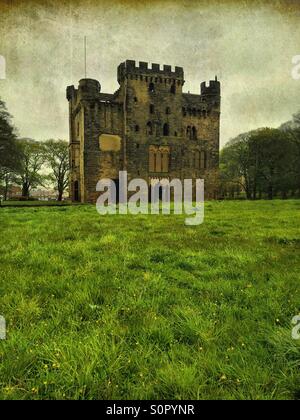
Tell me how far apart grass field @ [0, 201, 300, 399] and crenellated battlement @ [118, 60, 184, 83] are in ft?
116

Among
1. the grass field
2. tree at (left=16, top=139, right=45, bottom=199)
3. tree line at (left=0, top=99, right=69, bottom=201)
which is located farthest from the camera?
tree at (left=16, top=139, right=45, bottom=199)

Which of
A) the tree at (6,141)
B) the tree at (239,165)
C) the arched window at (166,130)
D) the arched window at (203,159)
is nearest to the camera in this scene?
the tree at (6,141)

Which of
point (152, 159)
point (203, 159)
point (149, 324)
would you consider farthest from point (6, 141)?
point (149, 324)

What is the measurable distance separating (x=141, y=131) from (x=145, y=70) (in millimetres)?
7899

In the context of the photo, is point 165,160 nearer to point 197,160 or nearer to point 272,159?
point 197,160

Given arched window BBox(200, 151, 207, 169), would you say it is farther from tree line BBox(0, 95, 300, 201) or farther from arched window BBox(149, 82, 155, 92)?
arched window BBox(149, 82, 155, 92)

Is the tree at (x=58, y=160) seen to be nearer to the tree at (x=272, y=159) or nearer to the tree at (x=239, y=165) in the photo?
the tree at (x=239, y=165)

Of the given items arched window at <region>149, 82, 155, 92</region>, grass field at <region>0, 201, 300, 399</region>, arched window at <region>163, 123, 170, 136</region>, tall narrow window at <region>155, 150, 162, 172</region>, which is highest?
arched window at <region>149, 82, 155, 92</region>

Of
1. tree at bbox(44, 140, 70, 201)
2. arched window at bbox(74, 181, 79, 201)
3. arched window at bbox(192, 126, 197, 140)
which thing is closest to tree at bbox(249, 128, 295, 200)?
arched window at bbox(192, 126, 197, 140)

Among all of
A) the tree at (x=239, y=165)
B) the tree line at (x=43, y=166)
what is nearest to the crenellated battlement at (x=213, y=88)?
the tree at (x=239, y=165)

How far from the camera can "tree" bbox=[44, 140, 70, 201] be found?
5759 centimetres

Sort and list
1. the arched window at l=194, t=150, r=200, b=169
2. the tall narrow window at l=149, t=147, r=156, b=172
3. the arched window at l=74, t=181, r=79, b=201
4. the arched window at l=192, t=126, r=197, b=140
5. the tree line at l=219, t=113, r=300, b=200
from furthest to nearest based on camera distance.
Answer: the tree line at l=219, t=113, r=300, b=200
the arched window at l=192, t=126, r=197, b=140
the arched window at l=194, t=150, r=200, b=169
the arched window at l=74, t=181, r=79, b=201
the tall narrow window at l=149, t=147, r=156, b=172

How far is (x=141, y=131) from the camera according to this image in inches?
1476

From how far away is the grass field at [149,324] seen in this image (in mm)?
2180
